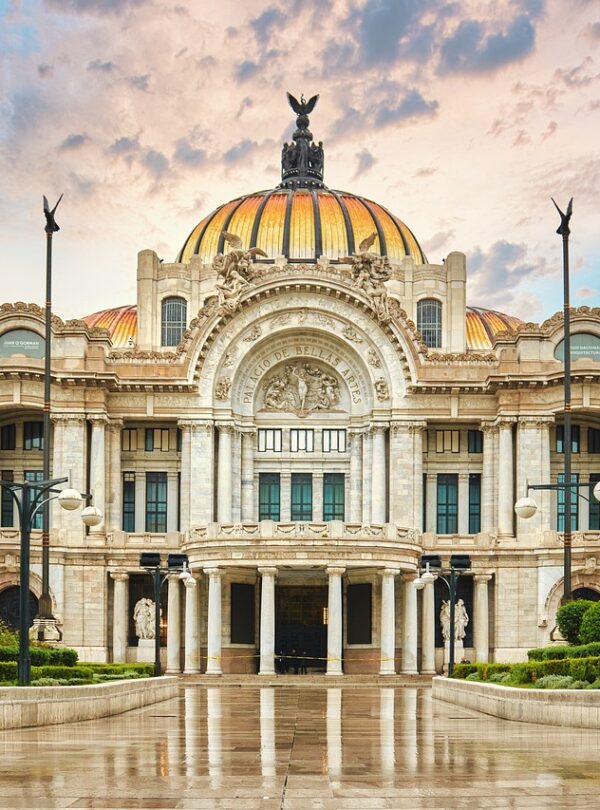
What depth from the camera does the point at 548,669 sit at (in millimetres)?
42219

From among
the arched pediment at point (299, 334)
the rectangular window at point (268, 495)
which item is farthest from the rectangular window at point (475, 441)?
the rectangular window at point (268, 495)

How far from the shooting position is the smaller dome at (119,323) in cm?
10244

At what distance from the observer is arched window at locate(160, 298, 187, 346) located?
96.6 metres

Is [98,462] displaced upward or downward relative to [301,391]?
downward

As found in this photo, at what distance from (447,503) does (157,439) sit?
1793cm

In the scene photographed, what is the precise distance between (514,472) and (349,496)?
1055 cm

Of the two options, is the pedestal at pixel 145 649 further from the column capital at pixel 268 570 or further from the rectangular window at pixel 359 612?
the rectangular window at pixel 359 612

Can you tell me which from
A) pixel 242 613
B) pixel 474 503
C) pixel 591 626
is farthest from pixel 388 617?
pixel 591 626

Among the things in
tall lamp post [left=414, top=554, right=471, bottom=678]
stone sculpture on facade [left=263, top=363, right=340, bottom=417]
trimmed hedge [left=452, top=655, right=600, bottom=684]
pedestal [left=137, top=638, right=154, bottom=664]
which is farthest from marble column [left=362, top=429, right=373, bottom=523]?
trimmed hedge [left=452, top=655, right=600, bottom=684]

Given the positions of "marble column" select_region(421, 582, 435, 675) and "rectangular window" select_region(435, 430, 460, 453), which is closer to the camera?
"marble column" select_region(421, 582, 435, 675)

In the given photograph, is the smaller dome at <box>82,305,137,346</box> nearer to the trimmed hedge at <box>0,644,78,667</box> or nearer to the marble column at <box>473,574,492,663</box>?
the marble column at <box>473,574,492,663</box>

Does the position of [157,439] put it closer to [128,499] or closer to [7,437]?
[128,499]

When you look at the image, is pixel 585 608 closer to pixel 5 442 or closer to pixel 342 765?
pixel 342 765

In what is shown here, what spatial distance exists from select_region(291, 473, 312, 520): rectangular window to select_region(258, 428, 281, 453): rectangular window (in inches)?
80.0
